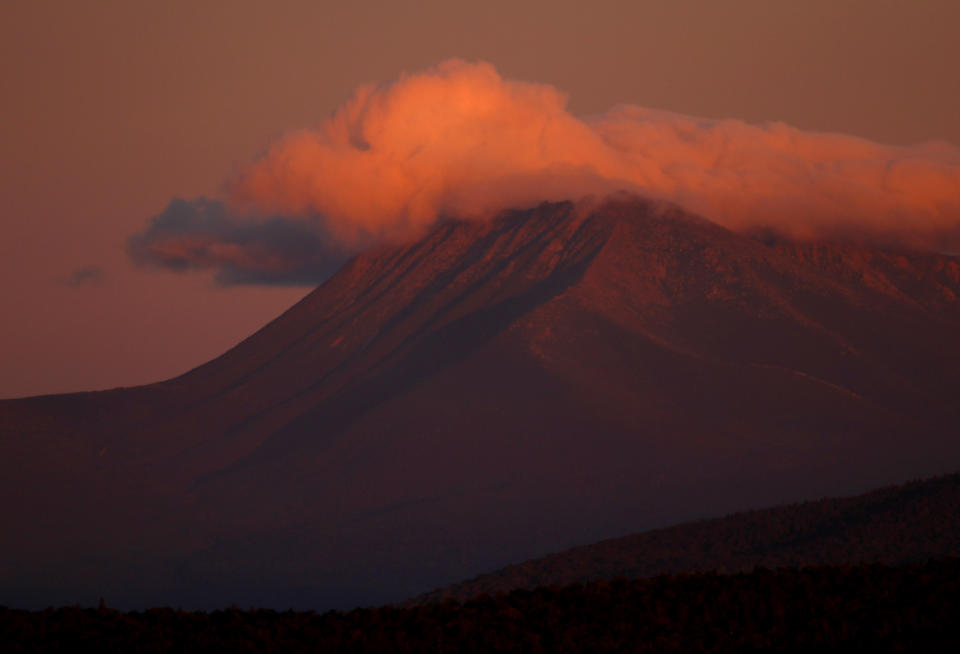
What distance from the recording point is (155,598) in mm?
150750

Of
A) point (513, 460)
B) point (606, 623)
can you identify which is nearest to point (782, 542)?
point (606, 623)

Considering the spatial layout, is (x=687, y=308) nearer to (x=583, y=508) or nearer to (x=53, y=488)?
(x=583, y=508)

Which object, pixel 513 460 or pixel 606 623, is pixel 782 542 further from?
pixel 513 460

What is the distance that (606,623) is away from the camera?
22734 millimetres

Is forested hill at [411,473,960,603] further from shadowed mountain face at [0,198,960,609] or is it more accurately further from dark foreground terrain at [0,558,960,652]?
shadowed mountain face at [0,198,960,609]

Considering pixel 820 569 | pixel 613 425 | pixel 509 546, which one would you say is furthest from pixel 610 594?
pixel 613 425

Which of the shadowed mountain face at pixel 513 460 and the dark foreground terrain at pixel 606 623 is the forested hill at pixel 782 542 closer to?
the dark foreground terrain at pixel 606 623

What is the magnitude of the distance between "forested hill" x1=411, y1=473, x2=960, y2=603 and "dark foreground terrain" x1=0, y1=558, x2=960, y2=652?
621 inches

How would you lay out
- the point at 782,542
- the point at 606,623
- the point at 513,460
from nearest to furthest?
the point at 606,623
the point at 782,542
the point at 513,460

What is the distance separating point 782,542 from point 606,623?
25.9m

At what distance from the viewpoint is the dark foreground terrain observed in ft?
68.6

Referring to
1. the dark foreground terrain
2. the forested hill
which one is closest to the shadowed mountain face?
the forested hill

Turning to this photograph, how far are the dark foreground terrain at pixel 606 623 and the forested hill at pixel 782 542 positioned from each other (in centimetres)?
1578

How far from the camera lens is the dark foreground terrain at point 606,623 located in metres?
20.9
